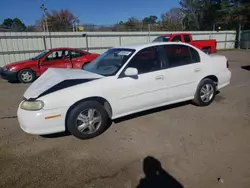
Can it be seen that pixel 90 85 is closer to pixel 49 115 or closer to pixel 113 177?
pixel 49 115

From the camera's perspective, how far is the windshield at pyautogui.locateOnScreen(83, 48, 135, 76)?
149 inches

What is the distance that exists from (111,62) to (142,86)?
0.85 m

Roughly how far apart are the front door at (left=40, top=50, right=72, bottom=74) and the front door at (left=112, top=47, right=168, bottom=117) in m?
5.37

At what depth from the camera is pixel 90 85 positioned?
3.41 meters

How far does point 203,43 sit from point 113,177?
43.5 feet

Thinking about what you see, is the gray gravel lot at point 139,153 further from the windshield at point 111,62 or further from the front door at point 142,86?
the windshield at point 111,62

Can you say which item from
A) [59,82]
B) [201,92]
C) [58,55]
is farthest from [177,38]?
[59,82]

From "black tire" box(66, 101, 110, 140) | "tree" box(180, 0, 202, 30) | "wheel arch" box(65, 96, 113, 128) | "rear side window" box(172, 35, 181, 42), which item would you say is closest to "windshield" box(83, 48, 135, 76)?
"wheel arch" box(65, 96, 113, 128)

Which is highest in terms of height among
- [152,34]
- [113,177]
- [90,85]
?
[152,34]

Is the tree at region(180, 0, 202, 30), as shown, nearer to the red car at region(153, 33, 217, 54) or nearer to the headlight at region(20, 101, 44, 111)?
the red car at region(153, 33, 217, 54)

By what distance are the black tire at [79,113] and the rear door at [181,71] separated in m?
1.47

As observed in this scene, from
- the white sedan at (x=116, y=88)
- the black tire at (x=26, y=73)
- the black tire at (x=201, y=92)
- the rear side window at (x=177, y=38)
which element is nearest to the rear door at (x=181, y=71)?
the white sedan at (x=116, y=88)

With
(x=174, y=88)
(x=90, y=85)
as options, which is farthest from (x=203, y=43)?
(x=90, y=85)

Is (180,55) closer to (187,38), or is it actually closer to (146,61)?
(146,61)
